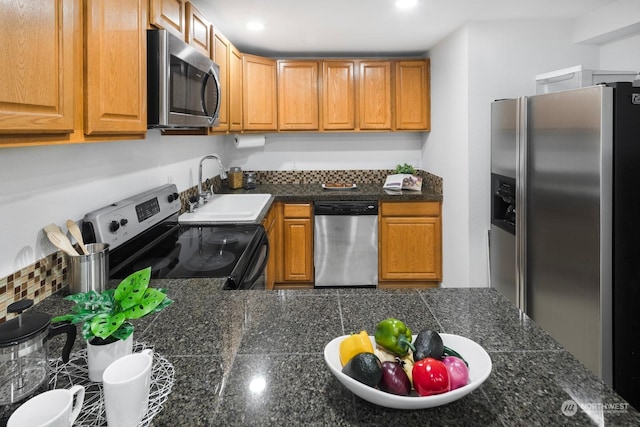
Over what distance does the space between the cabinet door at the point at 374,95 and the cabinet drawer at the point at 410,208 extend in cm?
83

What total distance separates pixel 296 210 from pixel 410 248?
1.10 m

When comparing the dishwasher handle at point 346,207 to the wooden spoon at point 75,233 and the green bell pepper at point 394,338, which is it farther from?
the green bell pepper at point 394,338

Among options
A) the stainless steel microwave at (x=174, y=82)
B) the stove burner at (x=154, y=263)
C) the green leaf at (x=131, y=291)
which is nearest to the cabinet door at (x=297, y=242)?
the stainless steel microwave at (x=174, y=82)

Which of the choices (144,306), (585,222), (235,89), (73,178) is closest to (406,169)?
(235,89)

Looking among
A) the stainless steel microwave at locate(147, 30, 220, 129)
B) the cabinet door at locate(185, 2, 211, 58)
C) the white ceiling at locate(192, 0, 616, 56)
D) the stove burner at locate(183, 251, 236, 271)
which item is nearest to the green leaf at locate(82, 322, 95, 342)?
the stove burner at locate(183, 251, 236, 271)

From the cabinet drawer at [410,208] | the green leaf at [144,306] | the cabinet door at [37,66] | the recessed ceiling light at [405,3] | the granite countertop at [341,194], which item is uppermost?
the recessed ceiling light at [405,3]

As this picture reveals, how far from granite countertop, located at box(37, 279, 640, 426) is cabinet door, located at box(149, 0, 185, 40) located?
1070mm

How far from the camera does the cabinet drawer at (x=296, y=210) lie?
3.92 m

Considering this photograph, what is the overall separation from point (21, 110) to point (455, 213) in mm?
3146

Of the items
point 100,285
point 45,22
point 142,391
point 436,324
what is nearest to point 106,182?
point 100,285

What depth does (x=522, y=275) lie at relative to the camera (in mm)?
2471

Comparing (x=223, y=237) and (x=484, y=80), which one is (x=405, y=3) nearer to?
(x=484, y=80)

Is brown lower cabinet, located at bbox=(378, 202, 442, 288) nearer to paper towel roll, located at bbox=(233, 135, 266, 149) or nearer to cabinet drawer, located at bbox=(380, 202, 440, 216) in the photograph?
cabinet drawer, located at bbox=(380, 202, 440, 216)

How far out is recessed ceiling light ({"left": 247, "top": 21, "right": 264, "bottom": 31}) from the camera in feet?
10.4
